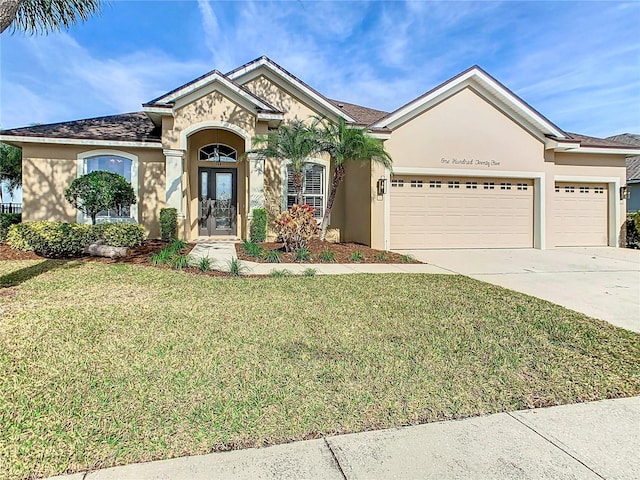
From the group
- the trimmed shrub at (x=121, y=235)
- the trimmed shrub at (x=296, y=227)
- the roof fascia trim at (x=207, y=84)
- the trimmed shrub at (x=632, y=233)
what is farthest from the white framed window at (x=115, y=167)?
the trimmed shrub at (x=632, y=233)

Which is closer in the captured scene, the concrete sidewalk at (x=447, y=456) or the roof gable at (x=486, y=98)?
the concrete sidewalk at (x=447, y=456)

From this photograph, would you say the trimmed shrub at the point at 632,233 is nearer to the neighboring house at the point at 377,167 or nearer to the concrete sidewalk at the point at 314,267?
the neighboring house at the point at 377,167

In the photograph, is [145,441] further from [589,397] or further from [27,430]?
[589,397]

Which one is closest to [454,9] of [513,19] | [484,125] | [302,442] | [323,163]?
[513,19]

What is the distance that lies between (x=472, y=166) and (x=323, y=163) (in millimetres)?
5171

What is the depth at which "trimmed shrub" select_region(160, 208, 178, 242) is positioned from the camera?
12.0 m

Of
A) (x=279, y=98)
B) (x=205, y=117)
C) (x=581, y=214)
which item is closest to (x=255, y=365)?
(x=205, y=117)

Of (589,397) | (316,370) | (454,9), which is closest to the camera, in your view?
(589,397)

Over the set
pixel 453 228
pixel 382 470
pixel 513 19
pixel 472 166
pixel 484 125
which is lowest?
pixel 382 470

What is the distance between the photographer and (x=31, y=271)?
23.4 ft

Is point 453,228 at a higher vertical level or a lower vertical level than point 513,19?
lower

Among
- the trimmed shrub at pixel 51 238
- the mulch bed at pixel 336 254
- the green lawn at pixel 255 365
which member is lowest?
the green lawn at pixel 255 365

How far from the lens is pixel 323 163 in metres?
14.0

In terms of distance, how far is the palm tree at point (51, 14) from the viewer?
697 cm
